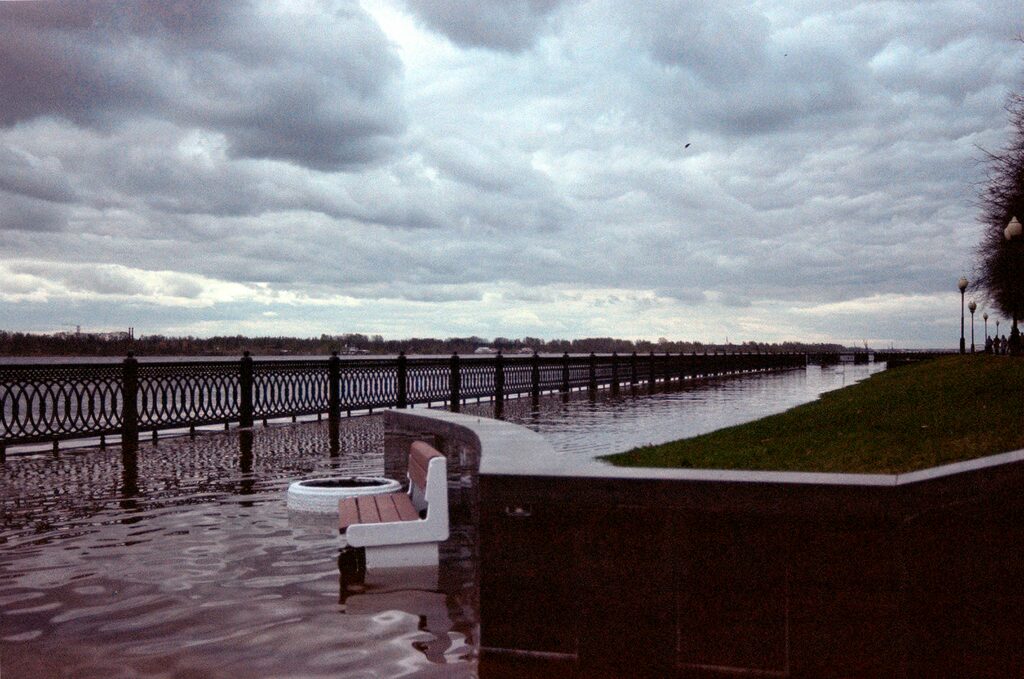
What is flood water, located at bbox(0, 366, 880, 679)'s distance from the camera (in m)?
4.65

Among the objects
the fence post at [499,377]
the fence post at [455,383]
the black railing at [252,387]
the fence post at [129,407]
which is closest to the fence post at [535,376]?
the black railing at [252,387]

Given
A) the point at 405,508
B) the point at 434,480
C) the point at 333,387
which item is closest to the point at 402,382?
the point at 333,387

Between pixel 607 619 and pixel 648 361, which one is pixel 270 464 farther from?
pixel 648 361

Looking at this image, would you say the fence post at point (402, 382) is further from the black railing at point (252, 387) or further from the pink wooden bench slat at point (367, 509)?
the pink wooden bench slat at point (367, 509)

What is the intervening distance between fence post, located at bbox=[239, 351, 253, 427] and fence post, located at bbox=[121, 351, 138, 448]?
9.72ft

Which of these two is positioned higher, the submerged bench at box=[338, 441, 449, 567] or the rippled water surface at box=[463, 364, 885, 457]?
the submerged bench at box=[338, 441, 449, 567]

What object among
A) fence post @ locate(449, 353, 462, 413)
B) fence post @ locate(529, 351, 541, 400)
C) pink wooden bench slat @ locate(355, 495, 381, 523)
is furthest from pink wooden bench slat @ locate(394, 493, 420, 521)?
fence post @ locate(529, 351, 541, 400)

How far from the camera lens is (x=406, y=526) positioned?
637 cm

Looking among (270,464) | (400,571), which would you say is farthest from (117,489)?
(400,571)

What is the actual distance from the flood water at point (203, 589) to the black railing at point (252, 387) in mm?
3899

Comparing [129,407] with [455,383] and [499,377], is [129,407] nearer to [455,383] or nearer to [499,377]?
[455,383]

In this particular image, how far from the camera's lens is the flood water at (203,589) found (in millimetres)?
4648

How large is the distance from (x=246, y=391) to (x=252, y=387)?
310 mm

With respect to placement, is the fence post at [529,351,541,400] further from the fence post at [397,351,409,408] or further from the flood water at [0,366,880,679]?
the flood water at [0,366,880,679]
